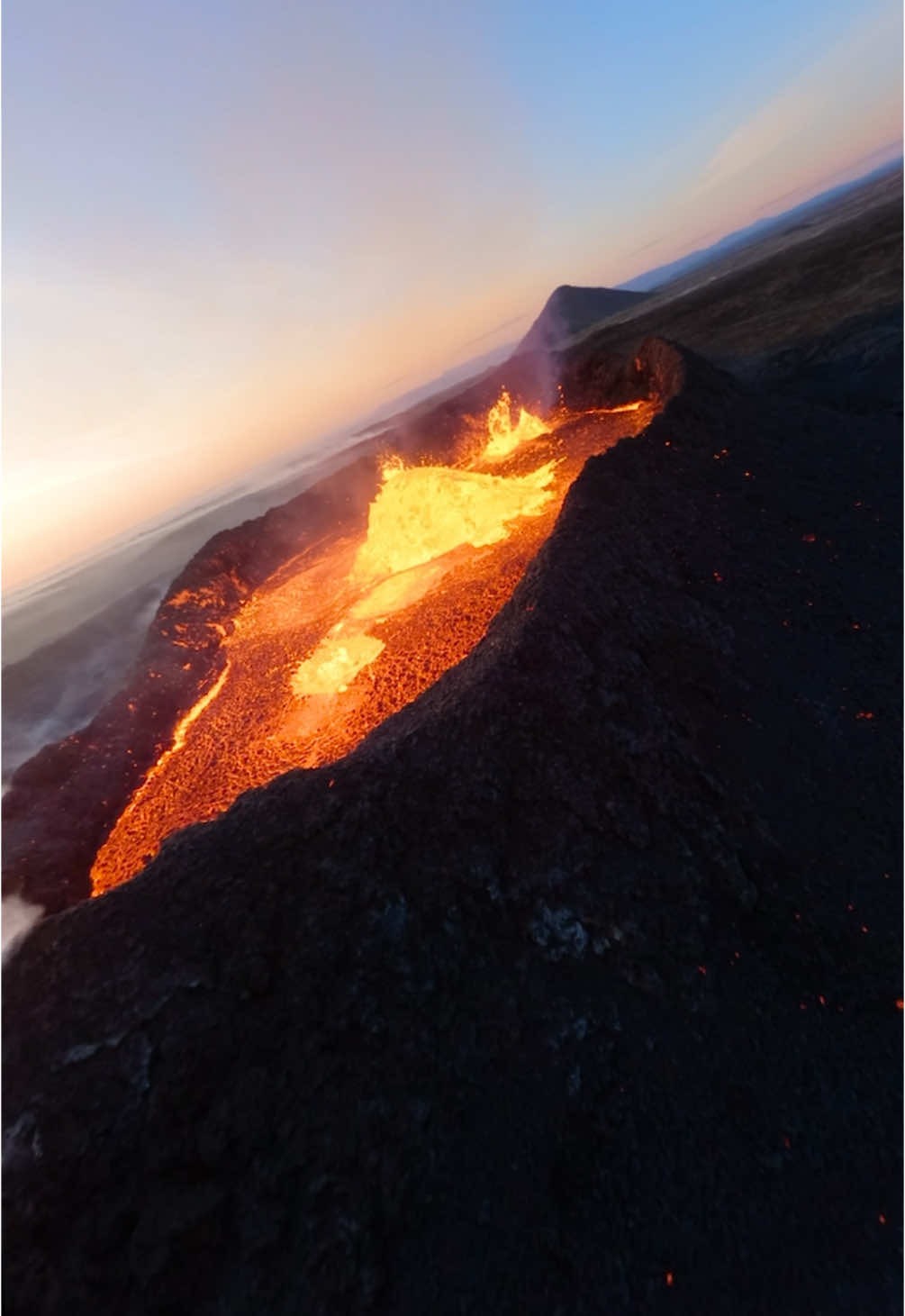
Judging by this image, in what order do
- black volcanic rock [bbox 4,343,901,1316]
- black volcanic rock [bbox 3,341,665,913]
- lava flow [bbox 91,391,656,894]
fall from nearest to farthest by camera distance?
black volcanic rock [bbox 4,343,901,1316] < lava flow [bbox 91,391,656,894] < black volcanic rock [bbox 3,341,665,913]

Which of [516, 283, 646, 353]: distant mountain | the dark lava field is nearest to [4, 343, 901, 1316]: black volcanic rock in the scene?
the dark lava field

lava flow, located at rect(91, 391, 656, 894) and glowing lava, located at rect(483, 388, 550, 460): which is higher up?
glowing lava, located at rect(483, 388, 550, 460)

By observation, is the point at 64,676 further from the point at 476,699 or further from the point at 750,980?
the point at 750,980

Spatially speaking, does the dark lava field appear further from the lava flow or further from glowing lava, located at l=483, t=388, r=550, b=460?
glowing lava, located at l=483, t=388, r=550, b=460

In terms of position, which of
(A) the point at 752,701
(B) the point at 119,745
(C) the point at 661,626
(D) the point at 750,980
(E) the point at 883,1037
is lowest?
(E) the point at 883,1037

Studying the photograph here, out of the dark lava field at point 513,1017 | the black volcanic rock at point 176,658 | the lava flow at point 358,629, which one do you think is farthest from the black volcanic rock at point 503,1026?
the black volcanic rock at point 176,658

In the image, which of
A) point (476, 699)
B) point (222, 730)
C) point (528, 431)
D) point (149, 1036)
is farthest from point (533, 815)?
point (528, 431)

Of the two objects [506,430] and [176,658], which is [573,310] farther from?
[176,658]
